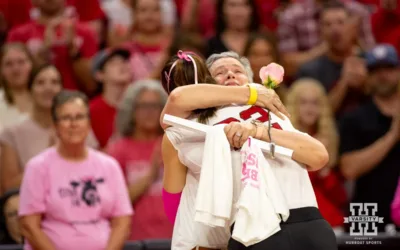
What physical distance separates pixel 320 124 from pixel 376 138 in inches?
17.0

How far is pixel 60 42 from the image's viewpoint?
7.66 m

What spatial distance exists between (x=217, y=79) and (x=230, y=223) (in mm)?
742

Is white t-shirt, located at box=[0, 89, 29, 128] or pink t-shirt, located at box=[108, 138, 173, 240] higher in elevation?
white t-shirt, located at box=[0, 89, 29, 128]

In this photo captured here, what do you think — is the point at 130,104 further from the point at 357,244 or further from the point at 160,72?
the point at 357,244

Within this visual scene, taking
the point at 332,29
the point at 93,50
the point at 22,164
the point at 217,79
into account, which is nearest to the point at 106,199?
the point at 22,164

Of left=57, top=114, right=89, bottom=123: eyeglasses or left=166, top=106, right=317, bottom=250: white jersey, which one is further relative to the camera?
left=57, top=114, right=89, bottom=123: eyeglasses

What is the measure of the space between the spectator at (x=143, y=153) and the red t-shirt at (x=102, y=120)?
0.34 meters

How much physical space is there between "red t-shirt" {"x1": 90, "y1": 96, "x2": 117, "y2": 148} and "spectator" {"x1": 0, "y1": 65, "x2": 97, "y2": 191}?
0.30 m

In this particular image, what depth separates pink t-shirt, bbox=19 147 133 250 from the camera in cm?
578

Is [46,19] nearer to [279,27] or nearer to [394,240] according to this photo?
[279,27]

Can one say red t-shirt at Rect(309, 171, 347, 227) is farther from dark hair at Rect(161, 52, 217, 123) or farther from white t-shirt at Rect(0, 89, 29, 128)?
dark hair at Rect(161, 52, 217, 123)

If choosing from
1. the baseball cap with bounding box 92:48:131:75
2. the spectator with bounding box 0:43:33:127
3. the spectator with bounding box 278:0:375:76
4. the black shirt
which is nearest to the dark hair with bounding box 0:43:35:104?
the spectator with bounding box 0:43:33:127

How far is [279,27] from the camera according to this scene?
26.6 feet

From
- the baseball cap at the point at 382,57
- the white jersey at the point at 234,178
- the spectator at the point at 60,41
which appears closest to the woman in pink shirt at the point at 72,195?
the white jersey at the point at 234,178
